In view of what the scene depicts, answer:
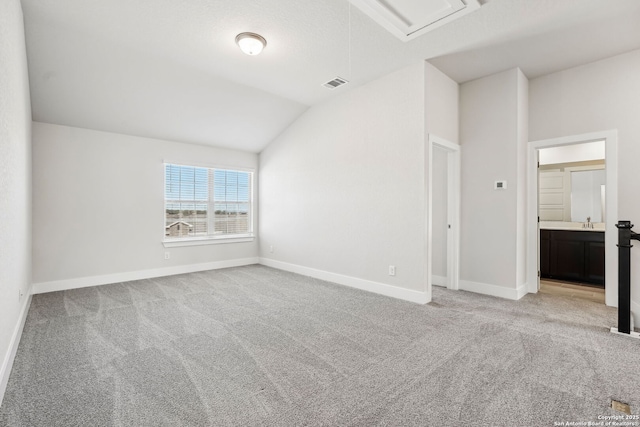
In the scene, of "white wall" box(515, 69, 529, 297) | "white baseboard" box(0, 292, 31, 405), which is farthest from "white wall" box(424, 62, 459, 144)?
"white baseboard" box(0, 292, 31, 405)

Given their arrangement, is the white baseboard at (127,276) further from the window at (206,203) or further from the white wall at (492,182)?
the white wall at (492,182)

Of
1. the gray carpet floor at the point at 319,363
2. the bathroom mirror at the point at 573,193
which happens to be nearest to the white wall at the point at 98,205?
the gray carpet floor at the point at 319,363

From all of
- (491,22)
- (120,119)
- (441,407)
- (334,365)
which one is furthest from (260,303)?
(491,22)

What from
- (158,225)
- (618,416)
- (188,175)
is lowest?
(618,416)

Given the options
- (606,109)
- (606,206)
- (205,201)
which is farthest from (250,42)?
(606,206)

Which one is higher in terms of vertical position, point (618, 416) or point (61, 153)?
point (61, 153)

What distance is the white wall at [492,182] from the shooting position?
3984 mm

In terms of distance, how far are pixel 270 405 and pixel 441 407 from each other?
993mm

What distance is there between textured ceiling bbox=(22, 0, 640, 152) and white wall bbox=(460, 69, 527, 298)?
0.34 meters

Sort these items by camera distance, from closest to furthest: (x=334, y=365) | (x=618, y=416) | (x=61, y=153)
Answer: (x=618, y=416)
(x=334, y=365)
(x=61, y=153)

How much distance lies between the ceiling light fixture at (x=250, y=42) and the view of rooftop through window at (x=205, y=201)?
3122 mm

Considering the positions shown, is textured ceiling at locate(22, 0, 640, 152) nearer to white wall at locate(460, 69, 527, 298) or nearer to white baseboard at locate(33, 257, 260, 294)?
white wall at locate(460, 69, 527, 298)

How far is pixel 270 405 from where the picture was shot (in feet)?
5.92

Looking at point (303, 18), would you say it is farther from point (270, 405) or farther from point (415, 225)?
point (270, 405)
